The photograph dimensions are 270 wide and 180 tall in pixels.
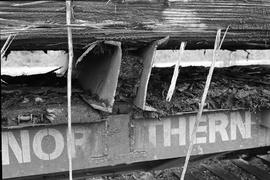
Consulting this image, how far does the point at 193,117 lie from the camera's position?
2.14 metres

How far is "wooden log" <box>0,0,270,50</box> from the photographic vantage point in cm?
165

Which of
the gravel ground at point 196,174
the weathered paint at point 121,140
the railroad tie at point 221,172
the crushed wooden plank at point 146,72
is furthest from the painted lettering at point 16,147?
the railroad tie at point 221,172

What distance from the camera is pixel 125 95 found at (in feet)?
6.46

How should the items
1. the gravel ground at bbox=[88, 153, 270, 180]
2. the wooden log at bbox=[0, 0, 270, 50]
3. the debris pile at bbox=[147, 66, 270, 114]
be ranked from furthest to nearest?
1. the gravel ground at bbox=[88, 153, 270, 180]
2. the debris pile at bbox=[147, 66, 270, 114]
3. the wooden log at bbox=[0, 0, 270, 50]

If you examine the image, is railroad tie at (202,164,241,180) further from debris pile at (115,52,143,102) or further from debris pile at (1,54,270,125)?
debris pile at (115,52,143,102)

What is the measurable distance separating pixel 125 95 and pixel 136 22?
0.38 m

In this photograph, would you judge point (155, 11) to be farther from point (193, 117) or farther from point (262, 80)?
point (262, 80)

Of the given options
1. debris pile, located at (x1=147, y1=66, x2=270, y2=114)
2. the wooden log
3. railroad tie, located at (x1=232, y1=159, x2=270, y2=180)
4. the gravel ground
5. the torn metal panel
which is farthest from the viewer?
the gravel ground

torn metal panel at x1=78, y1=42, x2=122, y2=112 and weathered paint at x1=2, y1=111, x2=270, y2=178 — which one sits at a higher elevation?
torn metal panel at x1=78, y1=42, x2=122, y2=112

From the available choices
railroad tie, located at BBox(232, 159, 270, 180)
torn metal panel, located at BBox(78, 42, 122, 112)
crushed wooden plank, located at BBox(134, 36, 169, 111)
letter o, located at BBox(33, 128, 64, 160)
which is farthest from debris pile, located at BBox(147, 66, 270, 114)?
railroad tie, located at BBox(232, 159, 270, 180)

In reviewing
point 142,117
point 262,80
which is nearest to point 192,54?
point 262,80

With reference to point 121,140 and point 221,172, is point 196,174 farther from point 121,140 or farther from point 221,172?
point 121,140

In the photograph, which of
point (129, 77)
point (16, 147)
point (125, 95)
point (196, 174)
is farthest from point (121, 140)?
point (196, 174)

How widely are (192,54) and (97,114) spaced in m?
6.82
